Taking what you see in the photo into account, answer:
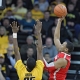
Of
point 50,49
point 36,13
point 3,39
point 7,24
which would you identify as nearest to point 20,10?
point 36,13

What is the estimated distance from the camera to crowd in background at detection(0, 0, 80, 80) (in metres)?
13.8

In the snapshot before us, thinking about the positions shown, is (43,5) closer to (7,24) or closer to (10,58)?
(7,24)

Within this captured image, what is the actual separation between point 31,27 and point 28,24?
143mm

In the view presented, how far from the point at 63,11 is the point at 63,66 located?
119 centimetres

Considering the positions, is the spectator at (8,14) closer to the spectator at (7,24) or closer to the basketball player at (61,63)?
the spectator at (7,24)

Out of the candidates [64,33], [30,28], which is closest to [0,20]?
[30,28]

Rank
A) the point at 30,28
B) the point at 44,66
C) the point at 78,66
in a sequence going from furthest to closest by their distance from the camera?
the point at 30,28 < the point at 78,66 < the point at 44,66

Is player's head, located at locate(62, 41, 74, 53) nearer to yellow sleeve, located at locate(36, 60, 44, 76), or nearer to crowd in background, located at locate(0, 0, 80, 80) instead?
yellow sleeve, located at locate(36, 60, 44, 76)

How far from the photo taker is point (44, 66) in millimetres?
8961

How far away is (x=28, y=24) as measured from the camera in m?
15.4

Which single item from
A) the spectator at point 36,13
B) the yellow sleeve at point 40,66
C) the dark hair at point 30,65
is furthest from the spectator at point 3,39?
the dark hair at point 30,65

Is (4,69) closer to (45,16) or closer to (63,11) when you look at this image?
(45,16)

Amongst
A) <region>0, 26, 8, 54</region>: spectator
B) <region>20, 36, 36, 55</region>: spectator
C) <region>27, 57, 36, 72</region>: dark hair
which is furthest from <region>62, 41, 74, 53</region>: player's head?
<region>0, 26, 8, 54</region>: spectator

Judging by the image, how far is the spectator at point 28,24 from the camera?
15.3 m
